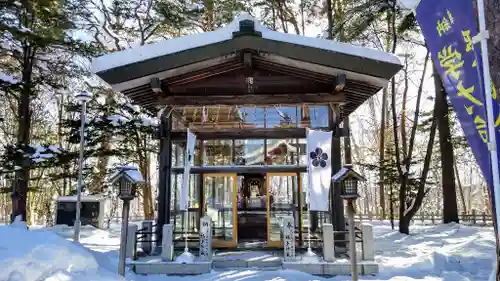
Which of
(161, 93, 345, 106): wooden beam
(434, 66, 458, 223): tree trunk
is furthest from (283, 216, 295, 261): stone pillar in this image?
(434, 66, 458, 223): tree trunk

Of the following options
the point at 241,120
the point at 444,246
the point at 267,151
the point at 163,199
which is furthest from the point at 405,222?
the point at 163,199

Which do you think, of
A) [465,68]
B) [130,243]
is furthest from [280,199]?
[465,68]

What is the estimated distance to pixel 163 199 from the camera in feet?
28.0

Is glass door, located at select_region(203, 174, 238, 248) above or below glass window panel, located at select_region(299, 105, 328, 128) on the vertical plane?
below

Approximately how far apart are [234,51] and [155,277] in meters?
4.78

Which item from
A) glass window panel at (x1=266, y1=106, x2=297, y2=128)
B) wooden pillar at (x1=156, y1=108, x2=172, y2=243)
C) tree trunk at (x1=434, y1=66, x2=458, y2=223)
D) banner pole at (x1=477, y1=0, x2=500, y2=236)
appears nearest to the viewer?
banner pole at (x1=477, y1=0, x2=500, y2=236)

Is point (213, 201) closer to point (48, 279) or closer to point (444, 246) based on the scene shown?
point (48, 279)

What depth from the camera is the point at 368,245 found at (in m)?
7.24

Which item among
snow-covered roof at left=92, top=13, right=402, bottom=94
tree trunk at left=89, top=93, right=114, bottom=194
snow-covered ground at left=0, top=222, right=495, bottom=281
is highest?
snow-covered roof at left=92, top=13, right=402, bottom=94

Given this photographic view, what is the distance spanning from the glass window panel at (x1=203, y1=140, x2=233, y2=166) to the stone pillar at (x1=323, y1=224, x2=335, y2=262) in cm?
299

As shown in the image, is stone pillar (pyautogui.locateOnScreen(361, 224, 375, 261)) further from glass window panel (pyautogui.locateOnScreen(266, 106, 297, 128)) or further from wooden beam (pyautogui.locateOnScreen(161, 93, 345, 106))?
glass window panel (pyautogui.locateOnScreen(266, 106, 297, 128))

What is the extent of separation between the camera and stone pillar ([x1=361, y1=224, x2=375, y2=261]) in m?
7.21

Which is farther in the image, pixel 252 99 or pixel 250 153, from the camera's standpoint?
pixel 250 153

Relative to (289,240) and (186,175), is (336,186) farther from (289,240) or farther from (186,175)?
(186,175)
